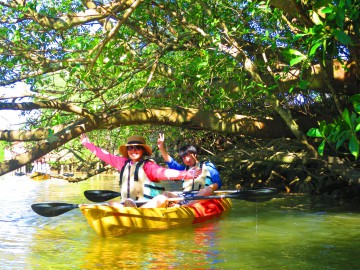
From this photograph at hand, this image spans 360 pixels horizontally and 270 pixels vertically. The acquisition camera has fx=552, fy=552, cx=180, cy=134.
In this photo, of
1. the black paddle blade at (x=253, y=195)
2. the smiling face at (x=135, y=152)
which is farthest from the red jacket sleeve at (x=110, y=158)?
the black paddle blade at (x=253, y=195)

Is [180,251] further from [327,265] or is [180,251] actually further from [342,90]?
[342,90]

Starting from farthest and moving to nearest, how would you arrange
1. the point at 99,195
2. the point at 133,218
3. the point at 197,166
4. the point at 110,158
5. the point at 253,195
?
the point at 99,195 < the point at 197,166 < the point at 253,195 < the point at 110,158 < the point at 133,218

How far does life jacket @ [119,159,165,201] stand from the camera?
784cm

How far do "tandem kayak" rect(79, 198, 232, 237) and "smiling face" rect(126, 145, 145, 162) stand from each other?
0.75 meters

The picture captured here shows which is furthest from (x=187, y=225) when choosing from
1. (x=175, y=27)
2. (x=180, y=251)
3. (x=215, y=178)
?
(x=175, y=27)

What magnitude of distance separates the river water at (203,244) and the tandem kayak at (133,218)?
12cm

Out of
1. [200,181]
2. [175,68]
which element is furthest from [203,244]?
[175,68]

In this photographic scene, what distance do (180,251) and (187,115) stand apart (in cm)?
391

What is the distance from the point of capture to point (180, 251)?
21.4ft

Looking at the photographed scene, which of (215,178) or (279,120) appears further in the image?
(279,120)

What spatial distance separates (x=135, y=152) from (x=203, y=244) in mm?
1695

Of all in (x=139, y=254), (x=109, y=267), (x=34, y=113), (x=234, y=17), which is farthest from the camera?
(x=34, y=113)

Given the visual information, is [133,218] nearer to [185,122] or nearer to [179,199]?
[179,199]

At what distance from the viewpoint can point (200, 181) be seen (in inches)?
388
